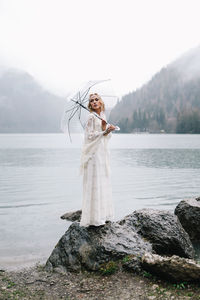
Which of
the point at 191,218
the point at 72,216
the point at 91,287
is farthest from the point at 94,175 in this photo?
the point at 72,216

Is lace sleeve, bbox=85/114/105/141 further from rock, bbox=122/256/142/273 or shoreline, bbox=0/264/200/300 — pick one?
shoreline, bbox=0/264/200/300

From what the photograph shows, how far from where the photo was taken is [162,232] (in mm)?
8539

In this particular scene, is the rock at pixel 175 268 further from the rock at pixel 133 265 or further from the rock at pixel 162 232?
the rock at pixel 162 232

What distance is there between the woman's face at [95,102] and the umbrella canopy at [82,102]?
0.15 meters

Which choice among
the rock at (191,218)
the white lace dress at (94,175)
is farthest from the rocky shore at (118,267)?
the rock at (191,218)

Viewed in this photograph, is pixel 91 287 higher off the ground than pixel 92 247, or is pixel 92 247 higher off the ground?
pixel 92 247

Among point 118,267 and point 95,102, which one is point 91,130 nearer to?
point 95,102

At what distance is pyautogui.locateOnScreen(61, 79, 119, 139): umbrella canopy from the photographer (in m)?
7.63

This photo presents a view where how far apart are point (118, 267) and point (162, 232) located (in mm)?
2075

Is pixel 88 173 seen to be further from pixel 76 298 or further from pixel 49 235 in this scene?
pixel 49 235

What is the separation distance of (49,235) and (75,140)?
5.88 meters

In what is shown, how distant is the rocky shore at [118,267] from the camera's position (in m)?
6.04

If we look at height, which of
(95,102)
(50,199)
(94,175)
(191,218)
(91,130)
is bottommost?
(50,199)

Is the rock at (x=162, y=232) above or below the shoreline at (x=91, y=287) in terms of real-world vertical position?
above
